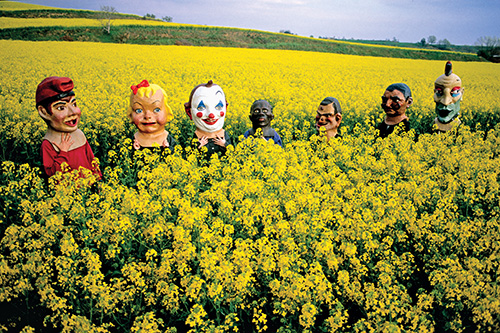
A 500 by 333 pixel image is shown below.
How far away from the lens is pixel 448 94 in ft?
28.8

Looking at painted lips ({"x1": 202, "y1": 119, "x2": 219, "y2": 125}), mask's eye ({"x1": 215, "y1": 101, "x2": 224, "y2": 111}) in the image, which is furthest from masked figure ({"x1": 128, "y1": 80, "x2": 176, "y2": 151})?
mask's eye ({"x1": 215, "y1": 101, "x2": 224, "y2": 111})

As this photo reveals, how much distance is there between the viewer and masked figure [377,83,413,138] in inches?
324

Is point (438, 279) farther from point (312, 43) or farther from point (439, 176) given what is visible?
point (312, 43)

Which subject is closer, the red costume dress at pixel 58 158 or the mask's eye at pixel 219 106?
the red costume dress at pixel 58 158

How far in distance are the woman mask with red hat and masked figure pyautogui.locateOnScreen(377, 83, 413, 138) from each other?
673cm

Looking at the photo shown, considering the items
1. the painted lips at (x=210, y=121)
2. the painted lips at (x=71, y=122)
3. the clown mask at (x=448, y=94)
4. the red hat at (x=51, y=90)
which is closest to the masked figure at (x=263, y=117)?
the painted lips at (x=210, y=121)

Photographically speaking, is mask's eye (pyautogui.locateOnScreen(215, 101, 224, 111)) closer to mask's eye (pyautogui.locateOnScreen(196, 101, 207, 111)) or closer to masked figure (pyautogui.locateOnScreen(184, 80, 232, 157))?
masked figure (pyautogui.locateOnScreen(184, 80, 232, 157))

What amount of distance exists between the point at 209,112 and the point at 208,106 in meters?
0.12

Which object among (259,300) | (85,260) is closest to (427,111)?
(259,300)

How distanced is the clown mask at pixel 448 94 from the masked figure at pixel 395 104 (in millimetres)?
1132

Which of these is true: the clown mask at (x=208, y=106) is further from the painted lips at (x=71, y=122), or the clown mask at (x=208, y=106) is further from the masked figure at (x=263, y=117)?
the painted lips at (x=71, y=122)

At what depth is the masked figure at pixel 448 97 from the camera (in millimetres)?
8734

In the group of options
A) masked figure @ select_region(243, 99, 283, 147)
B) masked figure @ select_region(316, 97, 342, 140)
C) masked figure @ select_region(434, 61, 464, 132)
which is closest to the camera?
masked figure @ select_region(243, 99, 283, 147)

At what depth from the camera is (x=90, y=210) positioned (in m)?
4.48
